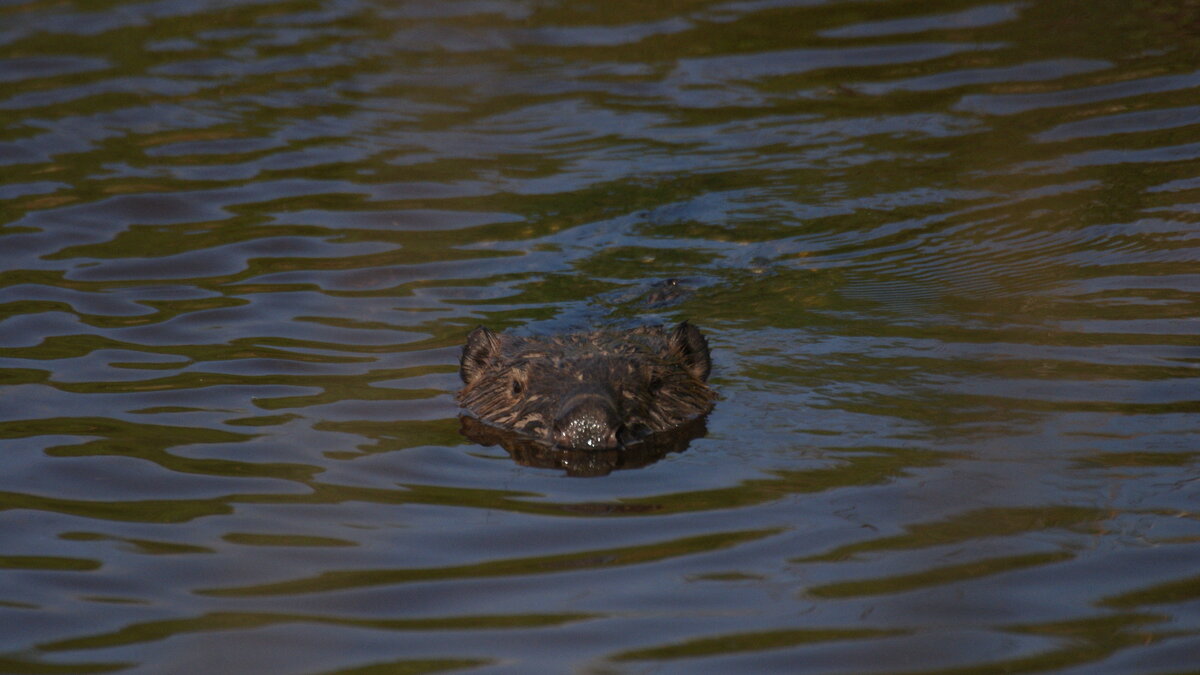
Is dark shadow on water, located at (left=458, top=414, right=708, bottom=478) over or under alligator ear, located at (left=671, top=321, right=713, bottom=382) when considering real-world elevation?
under

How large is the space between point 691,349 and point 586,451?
119cm

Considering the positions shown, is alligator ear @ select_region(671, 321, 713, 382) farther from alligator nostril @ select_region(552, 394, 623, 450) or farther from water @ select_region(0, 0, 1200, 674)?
alligator nostril @ select_region(552, 394, 623, 450)

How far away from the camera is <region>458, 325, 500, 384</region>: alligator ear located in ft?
26.2

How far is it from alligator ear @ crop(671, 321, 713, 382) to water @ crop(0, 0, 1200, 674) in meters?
0.22

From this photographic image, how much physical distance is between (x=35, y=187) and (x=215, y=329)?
3.96 meters

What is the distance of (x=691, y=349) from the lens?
7789 mm

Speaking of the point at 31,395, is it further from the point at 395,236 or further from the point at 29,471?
the point at 395,236

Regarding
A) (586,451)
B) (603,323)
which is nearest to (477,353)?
(603,323)

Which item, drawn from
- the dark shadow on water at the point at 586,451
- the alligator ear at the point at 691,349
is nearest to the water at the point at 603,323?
the dark shadow on water at the point at 586,451

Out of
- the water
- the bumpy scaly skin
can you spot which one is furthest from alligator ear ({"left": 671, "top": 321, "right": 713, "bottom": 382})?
the water

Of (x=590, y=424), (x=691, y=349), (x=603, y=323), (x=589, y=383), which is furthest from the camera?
(x=603, y=323)

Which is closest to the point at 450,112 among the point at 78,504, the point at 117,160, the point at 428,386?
the point at 117,160

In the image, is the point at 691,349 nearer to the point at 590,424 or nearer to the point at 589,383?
the point at 589,383

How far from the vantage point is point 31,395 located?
303 inches
